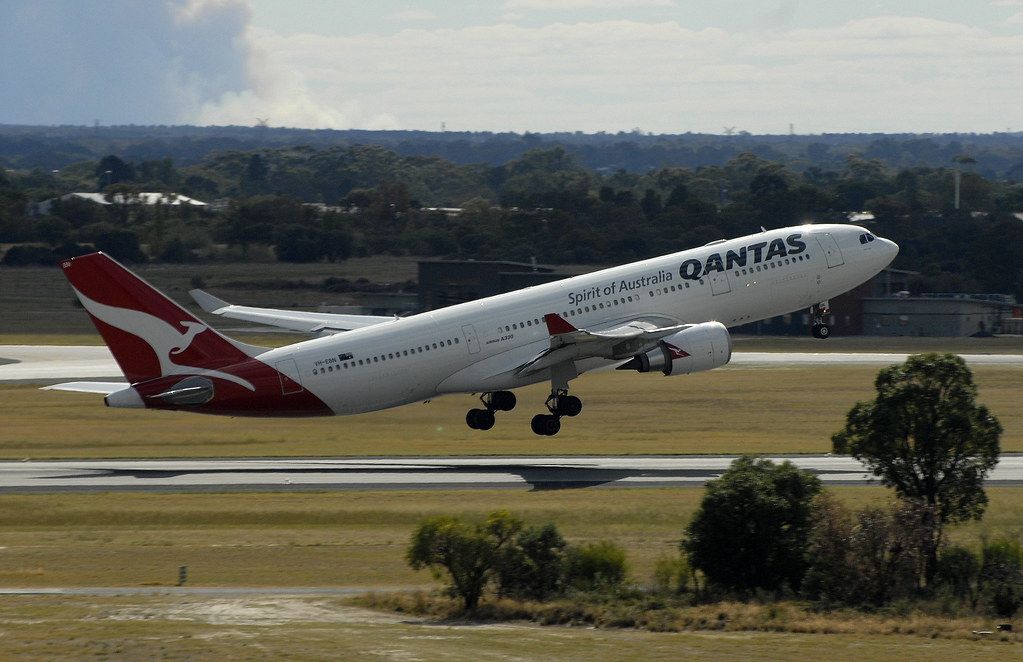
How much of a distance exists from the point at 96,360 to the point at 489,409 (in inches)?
2249

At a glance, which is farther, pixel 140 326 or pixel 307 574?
pixel 140 326

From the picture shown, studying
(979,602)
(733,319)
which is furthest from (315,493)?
(979,602)

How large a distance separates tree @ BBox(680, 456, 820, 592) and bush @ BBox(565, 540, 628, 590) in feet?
8.95

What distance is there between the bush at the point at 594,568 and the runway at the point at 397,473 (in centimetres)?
1407

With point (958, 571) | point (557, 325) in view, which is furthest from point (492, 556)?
point (557, 325)

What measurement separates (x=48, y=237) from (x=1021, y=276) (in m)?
120

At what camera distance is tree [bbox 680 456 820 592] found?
154ft

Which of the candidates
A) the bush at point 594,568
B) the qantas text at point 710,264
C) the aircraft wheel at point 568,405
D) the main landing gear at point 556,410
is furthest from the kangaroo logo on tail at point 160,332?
the bush at point 594,568

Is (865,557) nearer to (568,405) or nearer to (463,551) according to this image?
(463,551)

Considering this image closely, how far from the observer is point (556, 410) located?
6706 cm

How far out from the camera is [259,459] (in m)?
70.4

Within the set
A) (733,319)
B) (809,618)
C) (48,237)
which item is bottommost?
(809,618)

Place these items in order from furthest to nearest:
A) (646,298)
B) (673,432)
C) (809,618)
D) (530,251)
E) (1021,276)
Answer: (530,251), (1021,276), (673,432), (646,298), (809,618)

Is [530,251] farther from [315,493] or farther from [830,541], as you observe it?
[830,541]
